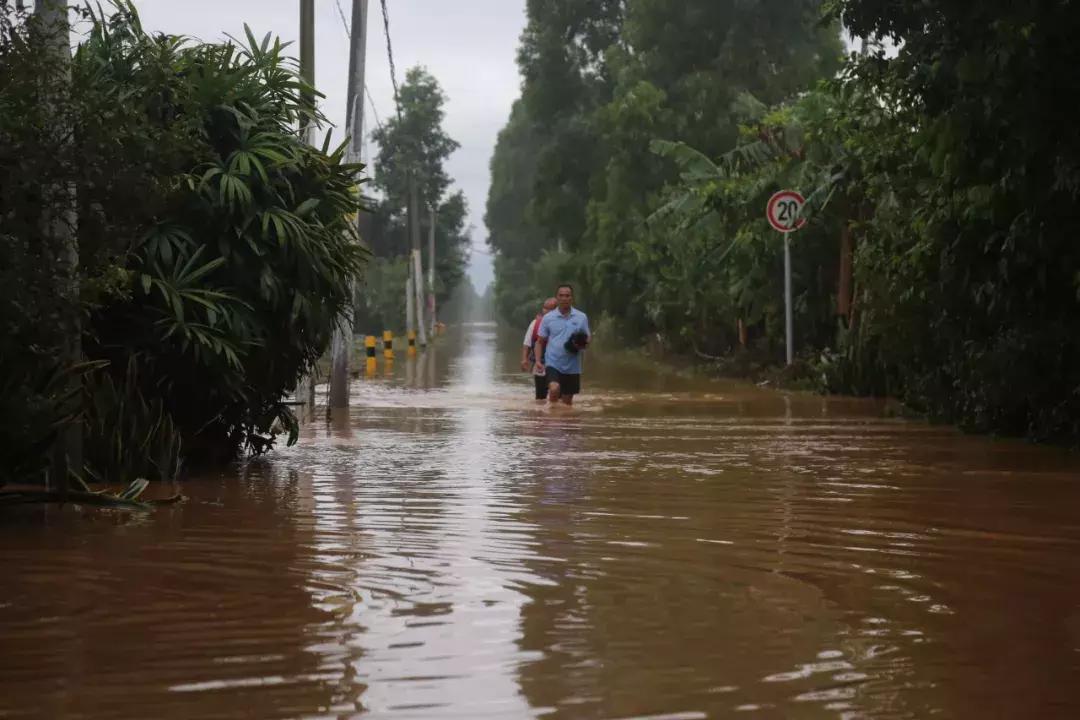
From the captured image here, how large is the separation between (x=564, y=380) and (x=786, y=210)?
705 cm

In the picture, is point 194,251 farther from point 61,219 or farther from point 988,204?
point 988,204

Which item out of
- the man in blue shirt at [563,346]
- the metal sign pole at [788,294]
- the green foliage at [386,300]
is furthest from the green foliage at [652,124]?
the green foliage at [386,300]

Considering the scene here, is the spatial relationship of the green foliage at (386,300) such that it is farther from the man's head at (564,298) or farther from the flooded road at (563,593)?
the flooded road at (563,593)

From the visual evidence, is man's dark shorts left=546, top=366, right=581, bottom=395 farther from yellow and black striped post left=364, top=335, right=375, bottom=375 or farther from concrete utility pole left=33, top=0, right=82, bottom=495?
yellow and black striped post left=364, top=335, right=375, bottom=375

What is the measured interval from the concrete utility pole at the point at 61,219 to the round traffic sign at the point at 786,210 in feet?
58.0

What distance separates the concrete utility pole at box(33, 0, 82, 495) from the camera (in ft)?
33.9

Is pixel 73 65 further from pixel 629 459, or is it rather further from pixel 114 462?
pixel 629 459

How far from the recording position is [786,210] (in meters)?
27.7

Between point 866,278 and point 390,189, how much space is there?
214 ft

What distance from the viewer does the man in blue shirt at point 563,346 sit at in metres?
22.1

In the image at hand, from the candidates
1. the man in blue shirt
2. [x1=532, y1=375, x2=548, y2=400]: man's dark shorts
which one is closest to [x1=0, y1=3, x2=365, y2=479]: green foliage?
the man in blue shirt

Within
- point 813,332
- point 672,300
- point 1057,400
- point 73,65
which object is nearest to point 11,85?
point 73,65

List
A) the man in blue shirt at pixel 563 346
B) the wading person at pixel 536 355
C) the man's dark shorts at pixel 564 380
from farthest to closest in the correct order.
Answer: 1. the wading person at pixel 536 355
2. the man's dark shorts at pixel 564 380
3. the man in blue shirt at pixel 563 346

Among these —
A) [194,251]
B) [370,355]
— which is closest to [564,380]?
[194,251]
